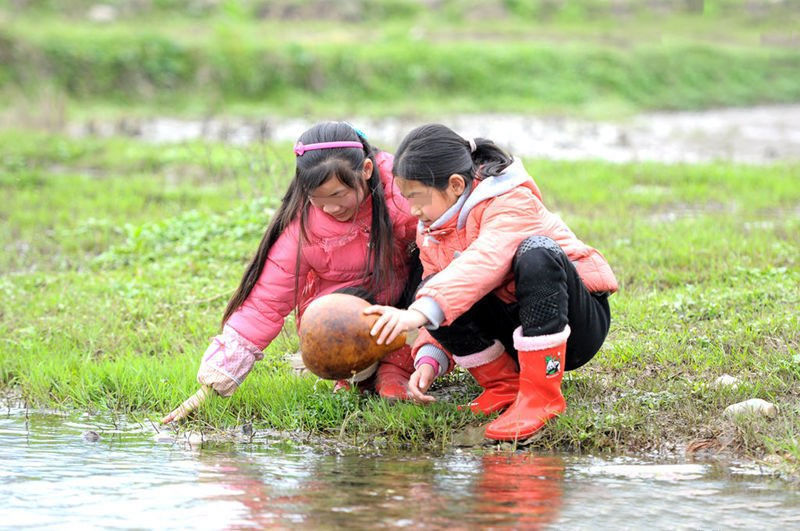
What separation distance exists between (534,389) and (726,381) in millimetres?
897

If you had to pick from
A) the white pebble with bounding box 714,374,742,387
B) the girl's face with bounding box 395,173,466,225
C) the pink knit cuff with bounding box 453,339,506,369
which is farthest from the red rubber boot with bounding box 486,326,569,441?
the white pebble with bounding box 714,374,742,387

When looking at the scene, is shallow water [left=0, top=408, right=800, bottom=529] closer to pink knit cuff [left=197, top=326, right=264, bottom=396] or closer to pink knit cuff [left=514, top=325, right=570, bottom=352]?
pink knit cuff [left=197, top=326, right=264, bottom=396]

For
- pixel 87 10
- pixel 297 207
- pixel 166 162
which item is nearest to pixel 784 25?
pixel 87 10

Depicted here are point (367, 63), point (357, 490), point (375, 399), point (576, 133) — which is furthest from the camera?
point (367, 63)

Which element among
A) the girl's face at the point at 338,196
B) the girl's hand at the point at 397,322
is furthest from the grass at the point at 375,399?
the girl's face at the point at 338,196

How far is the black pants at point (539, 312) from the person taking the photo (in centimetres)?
387

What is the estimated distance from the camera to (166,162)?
1121 cm

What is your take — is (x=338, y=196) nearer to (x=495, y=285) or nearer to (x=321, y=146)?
(x=321, y=146)

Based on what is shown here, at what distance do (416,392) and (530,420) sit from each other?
1.62 feet

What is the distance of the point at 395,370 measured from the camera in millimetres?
4594

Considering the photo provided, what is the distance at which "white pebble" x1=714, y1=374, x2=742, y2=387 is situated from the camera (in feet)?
14.0

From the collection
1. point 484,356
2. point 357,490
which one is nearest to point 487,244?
→ point 484,356

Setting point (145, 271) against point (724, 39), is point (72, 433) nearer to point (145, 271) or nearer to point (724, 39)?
point (145, 271)

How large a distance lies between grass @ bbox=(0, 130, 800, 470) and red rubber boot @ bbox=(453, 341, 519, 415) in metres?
0.09
